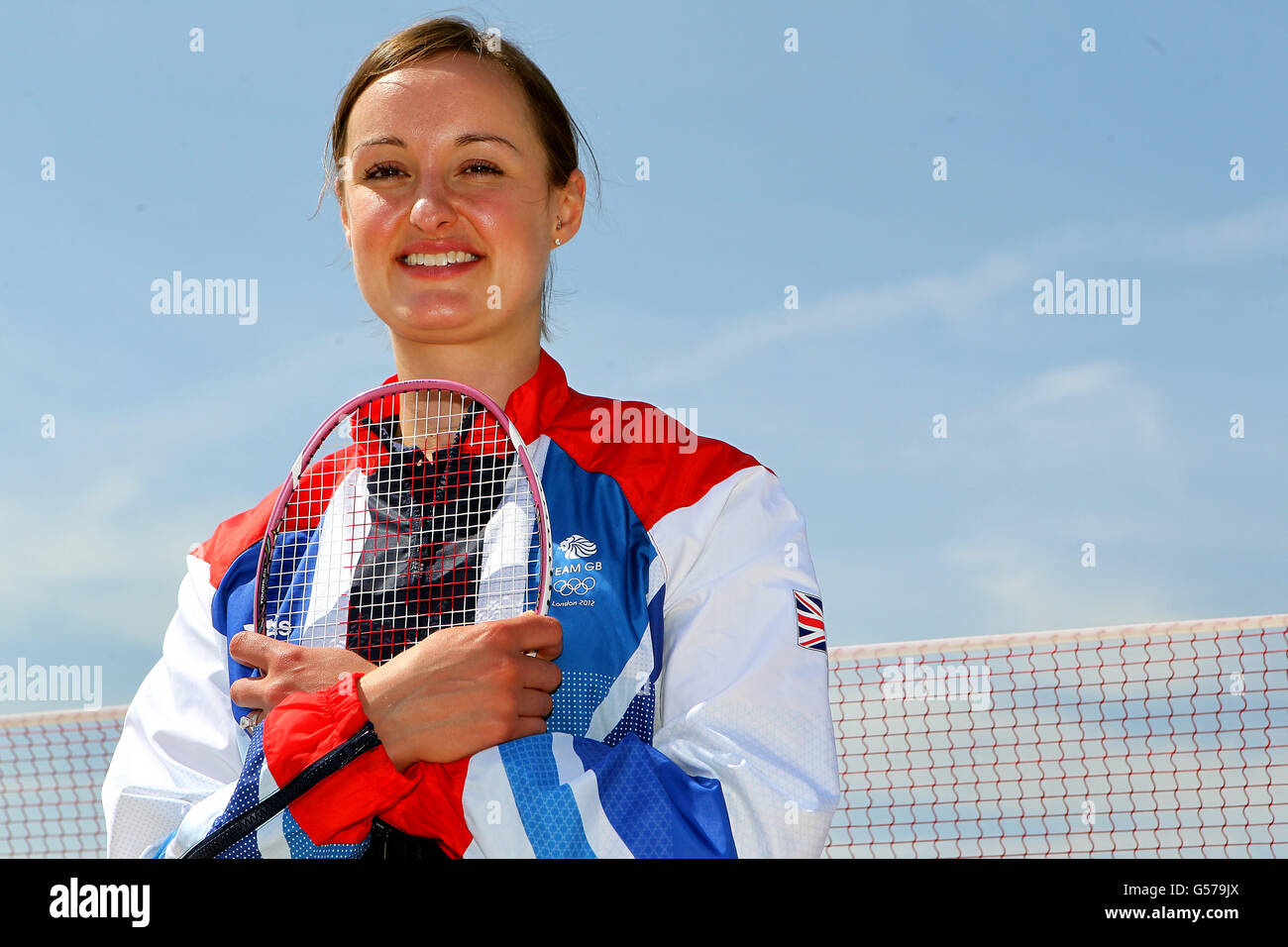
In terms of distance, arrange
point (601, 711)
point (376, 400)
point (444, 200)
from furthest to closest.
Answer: point (376, 400), point (444, 200), point (601, 711)

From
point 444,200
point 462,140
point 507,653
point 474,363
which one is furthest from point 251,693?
point 462,140

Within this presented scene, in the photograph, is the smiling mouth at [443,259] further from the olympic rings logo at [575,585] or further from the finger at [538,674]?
the finger at [538,674]

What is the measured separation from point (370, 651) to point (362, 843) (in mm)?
450

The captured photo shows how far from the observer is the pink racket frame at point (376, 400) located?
246cm

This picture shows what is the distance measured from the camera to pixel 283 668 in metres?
2.37

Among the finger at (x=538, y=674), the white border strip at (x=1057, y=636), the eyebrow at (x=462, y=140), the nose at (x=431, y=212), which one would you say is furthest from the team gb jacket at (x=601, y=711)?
the white border strip at (x=1057, y=636)

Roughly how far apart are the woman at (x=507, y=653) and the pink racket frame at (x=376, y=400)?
0.12 m

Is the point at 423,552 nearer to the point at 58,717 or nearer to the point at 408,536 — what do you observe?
the point at 408,536

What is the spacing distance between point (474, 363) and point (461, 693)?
40.4 inches
